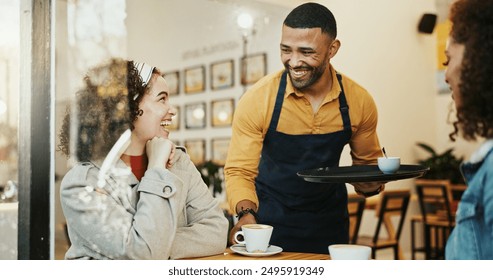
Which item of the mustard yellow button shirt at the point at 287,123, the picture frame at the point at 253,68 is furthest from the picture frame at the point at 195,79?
the mustard yellow button shirt at the point at 287,123

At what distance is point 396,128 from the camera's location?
1825mm

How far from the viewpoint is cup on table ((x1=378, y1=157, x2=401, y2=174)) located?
1.67 metres

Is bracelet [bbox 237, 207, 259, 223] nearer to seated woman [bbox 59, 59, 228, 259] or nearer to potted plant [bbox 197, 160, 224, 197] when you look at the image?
potted plant [bbox 197, 160, 224, 197]

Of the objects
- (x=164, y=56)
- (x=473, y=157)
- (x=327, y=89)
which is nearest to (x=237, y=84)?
(x=164, y=56)

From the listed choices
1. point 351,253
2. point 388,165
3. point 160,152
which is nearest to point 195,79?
point 160,152

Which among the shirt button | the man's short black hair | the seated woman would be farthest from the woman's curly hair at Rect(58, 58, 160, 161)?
the man's short black hair

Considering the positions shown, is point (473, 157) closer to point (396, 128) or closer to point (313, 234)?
point (396, 128)

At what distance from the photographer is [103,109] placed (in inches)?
73.0

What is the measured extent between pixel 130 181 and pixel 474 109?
1.01 metres

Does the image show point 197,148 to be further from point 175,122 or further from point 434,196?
point 434,196

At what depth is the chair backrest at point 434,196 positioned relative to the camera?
1.91m

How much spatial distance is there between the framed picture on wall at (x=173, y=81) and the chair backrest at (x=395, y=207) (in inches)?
32.6

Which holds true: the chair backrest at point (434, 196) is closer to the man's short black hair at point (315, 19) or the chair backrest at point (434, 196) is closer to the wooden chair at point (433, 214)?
the wooden chair at point (433, 214)

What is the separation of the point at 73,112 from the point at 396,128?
1090 millimetres
